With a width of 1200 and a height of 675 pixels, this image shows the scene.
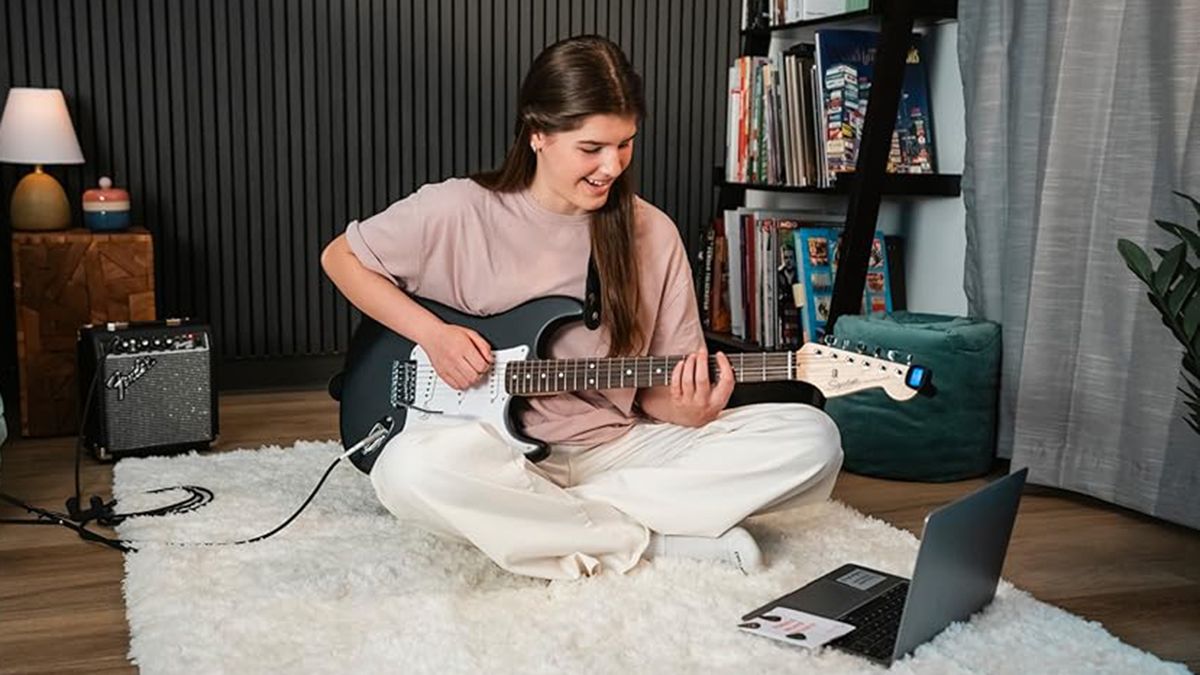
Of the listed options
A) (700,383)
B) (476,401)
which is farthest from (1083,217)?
(476,401)

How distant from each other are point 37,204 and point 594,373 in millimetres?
1728

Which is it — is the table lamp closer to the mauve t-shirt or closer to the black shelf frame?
the mauve t-shirt

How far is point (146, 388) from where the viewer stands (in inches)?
106

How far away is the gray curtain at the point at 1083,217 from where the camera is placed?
229cm

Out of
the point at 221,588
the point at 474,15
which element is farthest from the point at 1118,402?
the point at 474,15

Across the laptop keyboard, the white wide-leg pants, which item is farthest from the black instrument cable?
the laptop keyboard

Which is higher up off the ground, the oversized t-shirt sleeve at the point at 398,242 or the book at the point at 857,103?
the book at the point at 857,103

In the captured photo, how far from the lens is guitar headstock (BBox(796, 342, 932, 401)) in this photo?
5.75ft

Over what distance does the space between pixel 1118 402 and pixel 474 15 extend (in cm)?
204

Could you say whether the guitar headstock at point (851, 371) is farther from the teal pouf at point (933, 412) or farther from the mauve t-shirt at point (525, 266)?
the teal pouf at point (933, 412)

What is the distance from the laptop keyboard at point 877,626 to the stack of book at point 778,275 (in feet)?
4.10

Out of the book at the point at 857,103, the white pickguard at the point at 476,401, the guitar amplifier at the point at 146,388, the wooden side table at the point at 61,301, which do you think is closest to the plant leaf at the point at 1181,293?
the white pickguard at the point at 476,401

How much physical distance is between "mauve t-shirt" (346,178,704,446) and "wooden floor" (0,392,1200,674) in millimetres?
636

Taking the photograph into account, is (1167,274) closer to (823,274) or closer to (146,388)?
(823,274)
